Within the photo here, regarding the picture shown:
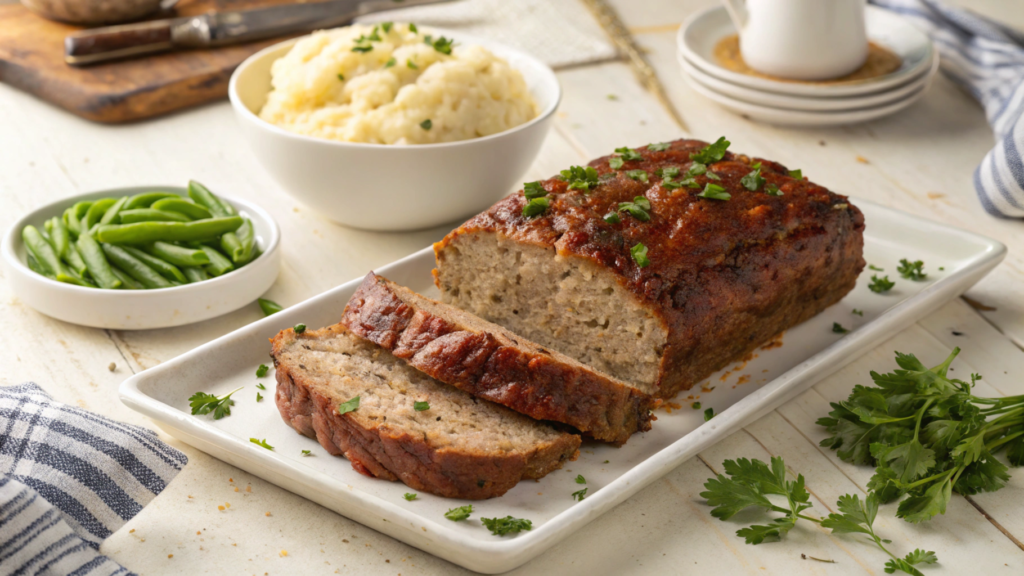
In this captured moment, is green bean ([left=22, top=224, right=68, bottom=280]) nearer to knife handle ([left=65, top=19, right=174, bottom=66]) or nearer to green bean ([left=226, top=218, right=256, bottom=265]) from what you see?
green bean ([left=226, top=218, right=256, bottom=265])

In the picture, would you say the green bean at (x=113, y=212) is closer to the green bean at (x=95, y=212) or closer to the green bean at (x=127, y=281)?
the green bean at (x=95, y=212)

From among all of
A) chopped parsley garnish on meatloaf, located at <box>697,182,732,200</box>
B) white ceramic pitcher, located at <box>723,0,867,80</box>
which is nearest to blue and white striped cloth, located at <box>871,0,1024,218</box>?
white ceramic pitcher, located at <box>723,0,867,80</box>

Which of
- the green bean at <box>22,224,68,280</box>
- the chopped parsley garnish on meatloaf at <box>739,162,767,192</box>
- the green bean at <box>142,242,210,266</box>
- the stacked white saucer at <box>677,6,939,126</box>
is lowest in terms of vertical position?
the stacked white saucer at <box>677,6,939,126</box>

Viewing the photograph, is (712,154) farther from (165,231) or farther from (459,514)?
(165,231)

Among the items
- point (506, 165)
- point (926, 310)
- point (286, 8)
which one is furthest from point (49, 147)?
point (926, 310)

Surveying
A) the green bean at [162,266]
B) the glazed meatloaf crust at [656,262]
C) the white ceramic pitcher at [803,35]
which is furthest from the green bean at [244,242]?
the white ceramic pitcher at [803,35]

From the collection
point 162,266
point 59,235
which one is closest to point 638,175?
point 162,266

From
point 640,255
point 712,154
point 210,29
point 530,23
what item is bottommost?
point 530,23
